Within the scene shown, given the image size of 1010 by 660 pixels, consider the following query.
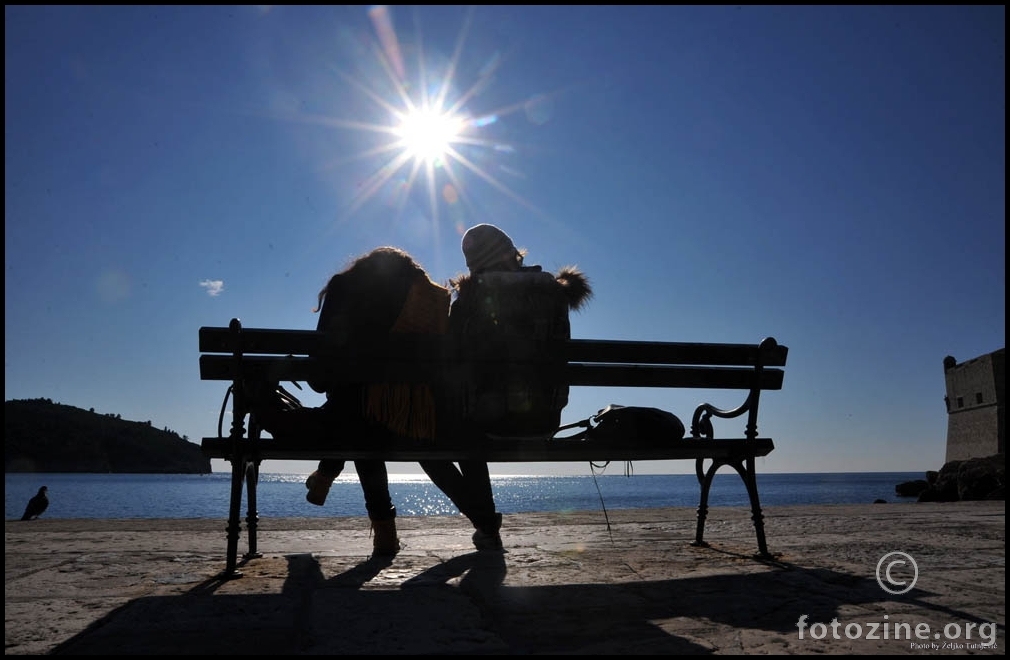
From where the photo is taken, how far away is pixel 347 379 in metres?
3.13

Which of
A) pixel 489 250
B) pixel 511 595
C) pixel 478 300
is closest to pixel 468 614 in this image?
pixel 511 595

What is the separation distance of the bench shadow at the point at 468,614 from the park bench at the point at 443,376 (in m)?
0.54

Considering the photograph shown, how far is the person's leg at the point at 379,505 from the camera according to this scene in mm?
3508

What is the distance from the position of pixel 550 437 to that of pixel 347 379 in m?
1.04

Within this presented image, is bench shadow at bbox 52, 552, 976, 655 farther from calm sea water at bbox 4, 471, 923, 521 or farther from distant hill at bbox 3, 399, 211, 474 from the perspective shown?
distant hill at bbox 3, 399, 211, 474

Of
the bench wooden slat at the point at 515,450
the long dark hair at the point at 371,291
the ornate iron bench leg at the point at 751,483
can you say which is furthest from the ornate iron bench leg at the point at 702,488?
the long dark hair at the point at 371,291

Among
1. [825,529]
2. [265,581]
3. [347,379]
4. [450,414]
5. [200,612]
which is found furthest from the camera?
[825,529]

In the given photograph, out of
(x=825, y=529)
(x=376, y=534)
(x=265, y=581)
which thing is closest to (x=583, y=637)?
(x=265, y=581)

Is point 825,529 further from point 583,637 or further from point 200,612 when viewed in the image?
point 200,612

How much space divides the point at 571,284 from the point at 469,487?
50.5 inches

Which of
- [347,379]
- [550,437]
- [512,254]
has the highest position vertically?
[512,254]

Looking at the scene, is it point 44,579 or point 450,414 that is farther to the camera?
point 450,414

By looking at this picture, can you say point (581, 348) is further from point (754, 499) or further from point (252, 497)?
point (252, 497)

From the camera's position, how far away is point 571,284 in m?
3.50
